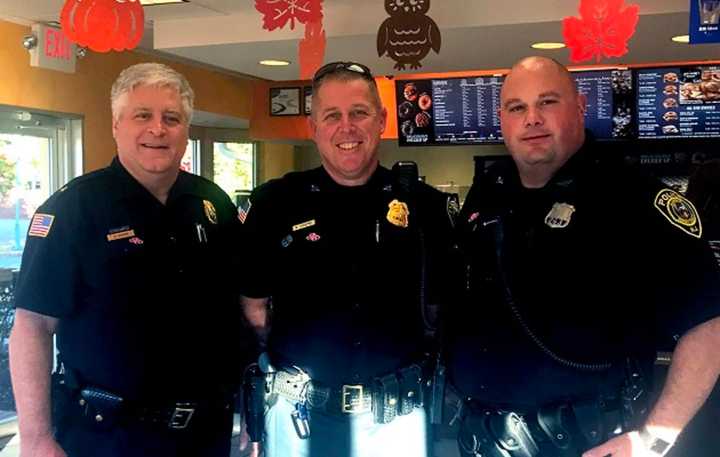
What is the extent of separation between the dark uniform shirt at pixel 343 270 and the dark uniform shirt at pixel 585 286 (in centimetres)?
22

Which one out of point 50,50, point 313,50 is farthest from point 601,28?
point 50,50

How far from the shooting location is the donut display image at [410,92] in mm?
6477

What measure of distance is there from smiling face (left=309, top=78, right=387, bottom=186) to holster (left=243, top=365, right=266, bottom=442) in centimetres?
62

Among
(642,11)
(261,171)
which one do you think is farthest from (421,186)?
(261,171)

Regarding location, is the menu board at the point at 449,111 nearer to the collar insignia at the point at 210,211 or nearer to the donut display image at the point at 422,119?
the donut display image at the point at 422,119

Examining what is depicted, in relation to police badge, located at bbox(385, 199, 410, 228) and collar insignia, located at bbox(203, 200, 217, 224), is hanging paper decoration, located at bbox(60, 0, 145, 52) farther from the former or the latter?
police badge, located at bbox(385, 199, 410, 228)

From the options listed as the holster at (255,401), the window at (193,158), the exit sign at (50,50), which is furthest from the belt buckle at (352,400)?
the window at (193,158)

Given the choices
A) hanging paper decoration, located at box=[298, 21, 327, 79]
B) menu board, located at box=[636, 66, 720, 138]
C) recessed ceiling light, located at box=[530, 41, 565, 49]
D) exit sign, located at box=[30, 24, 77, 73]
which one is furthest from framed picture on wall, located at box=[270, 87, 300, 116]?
hanging paper decoration, located at box=[298, 21, 327, 79]

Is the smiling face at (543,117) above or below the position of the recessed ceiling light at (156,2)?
below

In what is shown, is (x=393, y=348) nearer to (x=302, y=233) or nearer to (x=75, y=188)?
(x=302, y=233)

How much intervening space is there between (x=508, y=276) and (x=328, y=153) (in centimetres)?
62

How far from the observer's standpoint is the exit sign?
5303 millimetres

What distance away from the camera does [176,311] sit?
7.00 ft

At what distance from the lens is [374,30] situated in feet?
16.1
